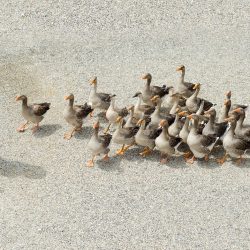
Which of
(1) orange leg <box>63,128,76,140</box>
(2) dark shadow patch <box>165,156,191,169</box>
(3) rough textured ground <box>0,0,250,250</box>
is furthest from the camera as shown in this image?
(1) orange leg <box>63,128,76,140</box>

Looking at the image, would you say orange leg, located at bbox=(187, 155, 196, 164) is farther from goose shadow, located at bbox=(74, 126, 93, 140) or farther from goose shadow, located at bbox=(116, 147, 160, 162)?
goose shadow, located at bbox=(74, 126, 93, 140)

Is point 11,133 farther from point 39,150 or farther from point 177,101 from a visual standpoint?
point 177,101

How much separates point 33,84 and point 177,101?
3.36 metres

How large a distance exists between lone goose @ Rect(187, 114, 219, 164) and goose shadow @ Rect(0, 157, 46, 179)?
2.72 metres

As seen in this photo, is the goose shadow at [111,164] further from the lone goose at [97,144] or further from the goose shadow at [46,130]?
Result: the goose shadow at [46,130]

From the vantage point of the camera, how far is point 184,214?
29.0ft

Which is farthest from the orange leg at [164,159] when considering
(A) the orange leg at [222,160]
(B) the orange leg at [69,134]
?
(B) the orange leg at [69,134]

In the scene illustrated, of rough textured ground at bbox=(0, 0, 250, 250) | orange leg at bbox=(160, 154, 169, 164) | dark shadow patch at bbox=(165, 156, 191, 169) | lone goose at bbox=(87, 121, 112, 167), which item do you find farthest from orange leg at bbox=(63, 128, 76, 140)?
dark shadow patch at bbox=(165, 156, 191, 169)

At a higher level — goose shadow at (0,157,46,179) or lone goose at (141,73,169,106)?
lone goose at (141,73,169,106)

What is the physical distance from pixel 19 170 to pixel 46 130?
1.33 meters

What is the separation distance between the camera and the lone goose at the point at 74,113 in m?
10.3

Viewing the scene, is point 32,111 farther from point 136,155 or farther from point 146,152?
point 146,152

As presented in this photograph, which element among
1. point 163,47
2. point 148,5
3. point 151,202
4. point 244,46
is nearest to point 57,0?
point 148,5

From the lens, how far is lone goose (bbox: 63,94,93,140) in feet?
33.7
